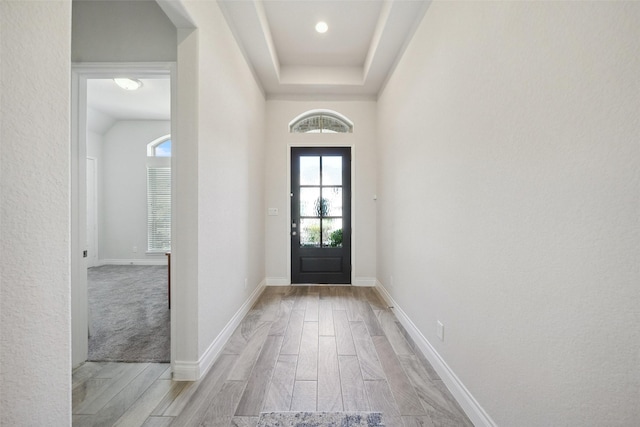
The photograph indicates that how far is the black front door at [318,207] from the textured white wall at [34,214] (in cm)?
338

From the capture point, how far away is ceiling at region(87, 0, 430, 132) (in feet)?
8.40

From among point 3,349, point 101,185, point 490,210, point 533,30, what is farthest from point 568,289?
point 101,185

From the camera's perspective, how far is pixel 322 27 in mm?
3020

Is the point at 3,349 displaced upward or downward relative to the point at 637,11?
downward

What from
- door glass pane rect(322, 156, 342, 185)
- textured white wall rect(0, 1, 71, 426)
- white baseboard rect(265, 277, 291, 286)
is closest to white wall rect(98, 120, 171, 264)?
white baseboard rect(265, 277, 291, 286)

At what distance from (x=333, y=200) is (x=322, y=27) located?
2268 millimetres

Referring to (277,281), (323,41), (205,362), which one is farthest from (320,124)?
(205,362)

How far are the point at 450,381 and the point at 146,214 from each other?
20.8 feet

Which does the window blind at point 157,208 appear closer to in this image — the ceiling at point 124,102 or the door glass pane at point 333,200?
the ceiling at point 124,102

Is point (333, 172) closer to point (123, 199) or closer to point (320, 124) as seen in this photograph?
point (320, 124)

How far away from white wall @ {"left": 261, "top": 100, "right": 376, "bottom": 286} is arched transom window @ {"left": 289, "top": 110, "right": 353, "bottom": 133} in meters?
0.13

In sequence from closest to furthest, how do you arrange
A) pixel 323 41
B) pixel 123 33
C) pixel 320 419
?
pixel 320 419 → pixel 123 33 → pixel 323 41

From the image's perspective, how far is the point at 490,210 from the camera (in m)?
1.39

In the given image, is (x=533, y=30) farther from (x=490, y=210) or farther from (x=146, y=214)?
(x=146, y=214)
